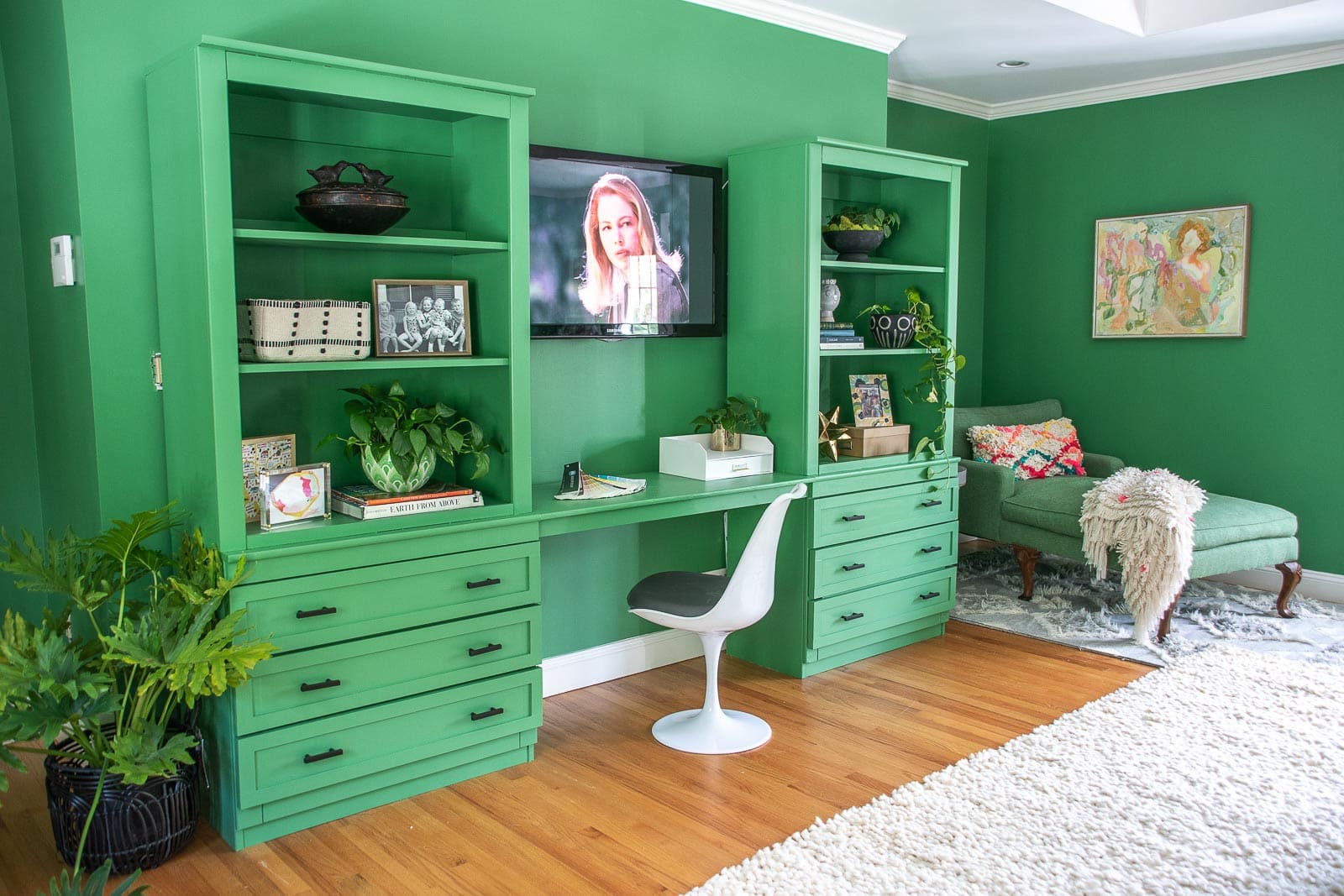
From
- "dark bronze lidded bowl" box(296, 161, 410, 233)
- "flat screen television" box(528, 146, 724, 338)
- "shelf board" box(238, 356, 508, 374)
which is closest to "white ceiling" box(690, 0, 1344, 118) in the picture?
"flat screen television" box(528, 146, 724, 338)

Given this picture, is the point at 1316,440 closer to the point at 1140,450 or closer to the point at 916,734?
the point at 1140,450

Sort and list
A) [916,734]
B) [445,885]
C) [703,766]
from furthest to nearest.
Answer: [916,734] → [703,766] → [445,885]

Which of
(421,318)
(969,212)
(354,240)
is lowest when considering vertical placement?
(421,318)

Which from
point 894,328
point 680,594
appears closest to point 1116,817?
point 680,594

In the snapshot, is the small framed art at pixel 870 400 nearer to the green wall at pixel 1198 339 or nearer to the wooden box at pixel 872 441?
the wooden box at pixel 872 441

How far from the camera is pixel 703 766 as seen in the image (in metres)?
3.04

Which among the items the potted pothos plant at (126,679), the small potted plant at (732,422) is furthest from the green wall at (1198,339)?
the potted pothos plant at (126,679)

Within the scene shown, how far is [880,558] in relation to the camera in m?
3.99

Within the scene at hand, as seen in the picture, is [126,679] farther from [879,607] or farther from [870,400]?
[870,400]

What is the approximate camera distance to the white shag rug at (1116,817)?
2393 millimetres

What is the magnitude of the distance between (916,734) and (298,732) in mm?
1826

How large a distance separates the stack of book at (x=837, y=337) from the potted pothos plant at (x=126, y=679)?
223 centimetres

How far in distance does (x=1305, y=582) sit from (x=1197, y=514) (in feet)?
3.37

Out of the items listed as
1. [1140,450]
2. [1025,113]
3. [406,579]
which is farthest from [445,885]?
[1025,113]
